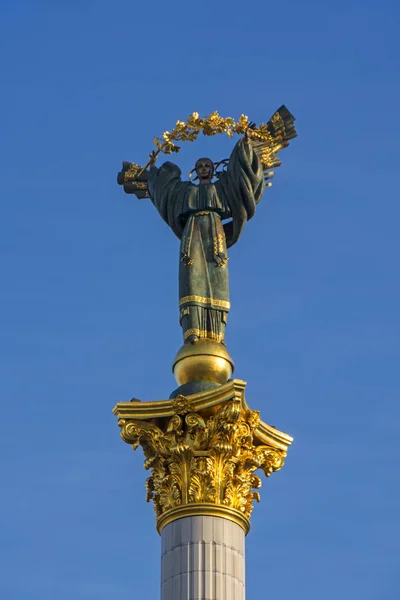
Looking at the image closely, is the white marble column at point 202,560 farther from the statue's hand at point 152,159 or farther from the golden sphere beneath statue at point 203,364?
the statue's hand at point 152,159

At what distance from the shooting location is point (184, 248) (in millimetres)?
38594

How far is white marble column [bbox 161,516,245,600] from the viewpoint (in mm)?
33219

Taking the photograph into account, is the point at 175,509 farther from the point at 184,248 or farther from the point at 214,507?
the point at 184,248

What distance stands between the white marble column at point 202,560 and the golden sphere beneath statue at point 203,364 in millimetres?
3698

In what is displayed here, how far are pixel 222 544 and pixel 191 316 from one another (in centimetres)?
619

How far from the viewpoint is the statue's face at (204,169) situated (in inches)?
1590

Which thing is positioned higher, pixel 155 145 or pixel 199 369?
pixel 155 145

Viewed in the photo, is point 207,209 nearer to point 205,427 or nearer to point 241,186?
point 241,186

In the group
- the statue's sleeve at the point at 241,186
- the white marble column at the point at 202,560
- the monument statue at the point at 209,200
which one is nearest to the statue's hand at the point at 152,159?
the monument statue at the point at 209,200

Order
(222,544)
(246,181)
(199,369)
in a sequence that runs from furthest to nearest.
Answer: (246,181) < (199,369) < (222,544)

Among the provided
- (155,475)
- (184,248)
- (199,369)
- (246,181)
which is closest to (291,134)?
(246,181)

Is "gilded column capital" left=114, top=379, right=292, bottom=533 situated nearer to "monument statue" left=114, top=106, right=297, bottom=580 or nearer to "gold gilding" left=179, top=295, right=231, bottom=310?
"monument statue" left=114, top=106, right=297, bottom=580

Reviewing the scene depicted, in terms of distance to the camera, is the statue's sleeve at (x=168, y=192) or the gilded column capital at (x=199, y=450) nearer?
the gilded column capital at (x=199, y=450)

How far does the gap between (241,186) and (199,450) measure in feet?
26.0
